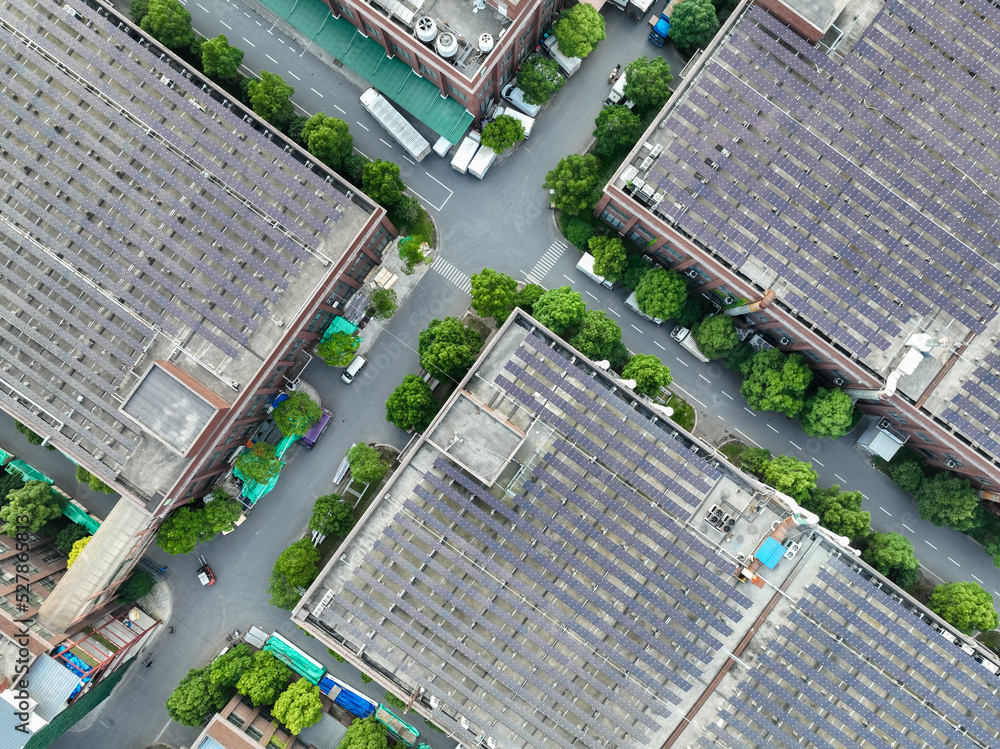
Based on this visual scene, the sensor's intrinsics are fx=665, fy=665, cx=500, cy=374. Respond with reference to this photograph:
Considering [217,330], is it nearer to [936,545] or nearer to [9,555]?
[9,555]

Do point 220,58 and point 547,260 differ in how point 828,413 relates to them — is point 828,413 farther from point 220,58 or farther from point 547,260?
point 220,58

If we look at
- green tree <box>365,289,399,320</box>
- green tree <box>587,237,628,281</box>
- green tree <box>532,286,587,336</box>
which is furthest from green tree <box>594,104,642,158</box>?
green tree <box>365,289,399,320</box>

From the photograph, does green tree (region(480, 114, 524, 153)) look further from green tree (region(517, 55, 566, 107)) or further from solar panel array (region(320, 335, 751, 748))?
solar panel array (region(320, 335, 751, 748))


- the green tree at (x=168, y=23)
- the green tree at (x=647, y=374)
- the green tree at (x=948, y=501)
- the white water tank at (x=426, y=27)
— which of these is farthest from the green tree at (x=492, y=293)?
the green tree at (x=948, y=501)

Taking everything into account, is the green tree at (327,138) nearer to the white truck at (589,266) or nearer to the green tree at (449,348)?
the green tree at (449,348)

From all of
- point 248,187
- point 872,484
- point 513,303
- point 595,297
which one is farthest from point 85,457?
point 872,484
